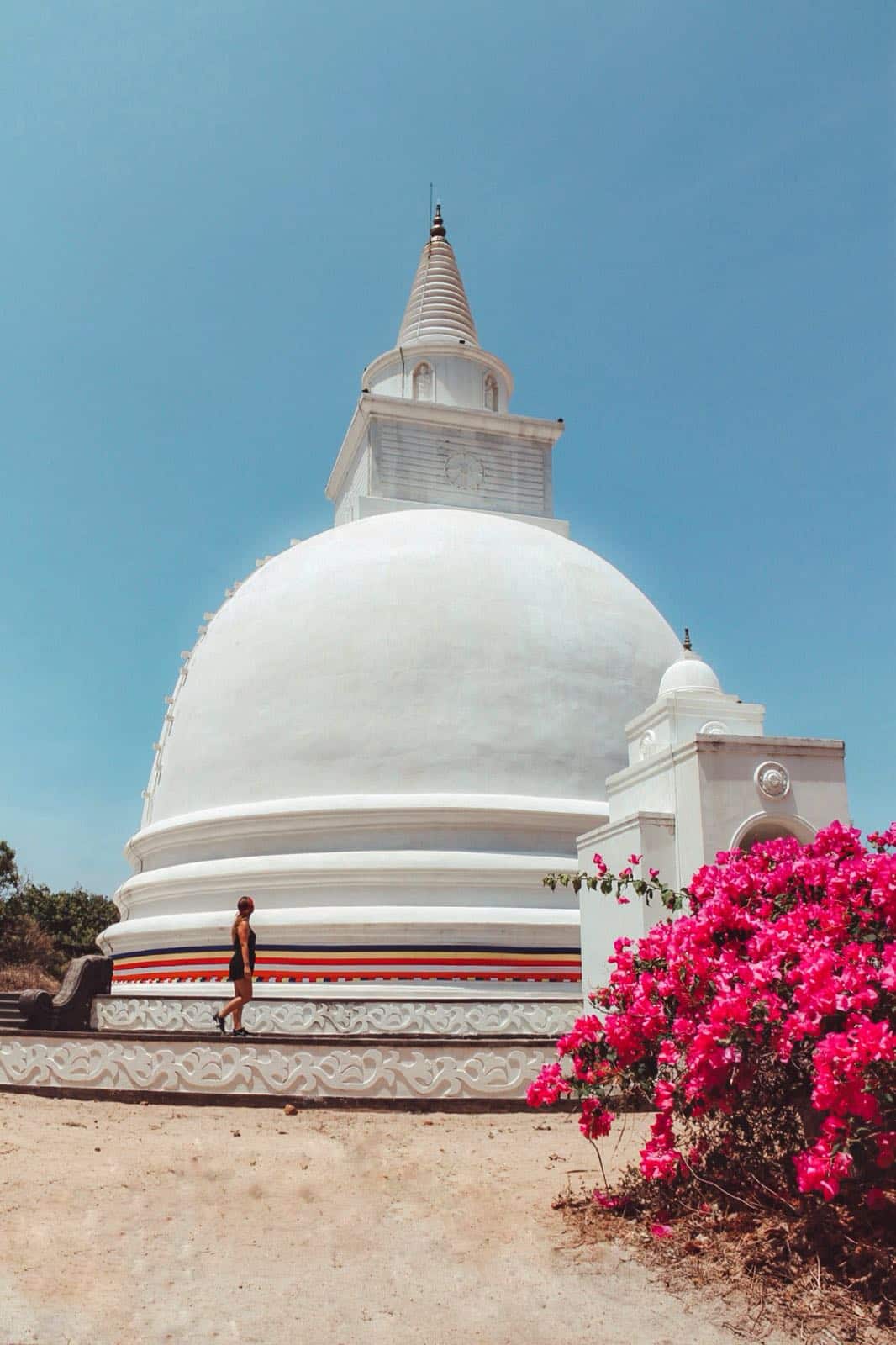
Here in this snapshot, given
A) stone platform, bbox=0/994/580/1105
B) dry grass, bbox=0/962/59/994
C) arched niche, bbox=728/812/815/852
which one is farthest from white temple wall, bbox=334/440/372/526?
dry grass, bbox=0/962/59/994

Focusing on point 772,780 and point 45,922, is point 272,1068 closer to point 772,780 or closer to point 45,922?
point 772,780

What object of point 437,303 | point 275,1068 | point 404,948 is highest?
point 437,303

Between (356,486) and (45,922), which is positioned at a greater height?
(356,486)

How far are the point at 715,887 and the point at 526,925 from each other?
26.4 ft

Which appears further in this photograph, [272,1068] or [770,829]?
[770,829]

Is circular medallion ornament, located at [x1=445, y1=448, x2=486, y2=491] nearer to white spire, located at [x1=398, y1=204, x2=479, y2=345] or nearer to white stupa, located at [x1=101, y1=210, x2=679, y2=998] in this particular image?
white stupa, located at [x1=101, y1=210, x2=679, y2=998]

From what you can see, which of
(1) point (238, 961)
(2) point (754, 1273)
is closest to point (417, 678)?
(1) point (238, 961)

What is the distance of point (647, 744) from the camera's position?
13.1 m

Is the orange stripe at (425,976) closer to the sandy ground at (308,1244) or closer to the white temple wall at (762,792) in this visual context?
the white temple wall at (762,792)

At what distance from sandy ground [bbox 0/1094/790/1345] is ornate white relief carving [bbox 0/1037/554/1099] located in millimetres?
821

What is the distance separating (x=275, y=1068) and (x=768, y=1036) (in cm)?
477

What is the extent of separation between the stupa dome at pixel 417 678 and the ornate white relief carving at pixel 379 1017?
12.1 ft

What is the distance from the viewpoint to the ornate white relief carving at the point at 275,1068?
8.65 meters

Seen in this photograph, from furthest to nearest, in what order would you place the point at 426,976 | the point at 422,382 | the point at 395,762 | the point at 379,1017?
1. the point at 422,382
2. the point at 395,762
3. the point at 426,976
4. the point at 379,1017
